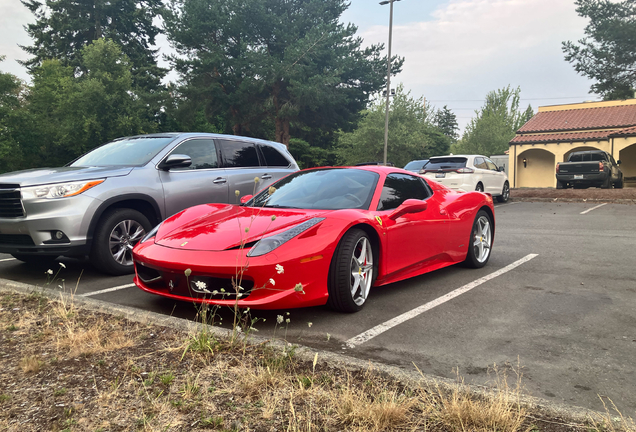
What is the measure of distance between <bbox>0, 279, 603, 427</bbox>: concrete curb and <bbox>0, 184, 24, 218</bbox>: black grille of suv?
1.34 metres

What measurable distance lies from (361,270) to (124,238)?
294 cm

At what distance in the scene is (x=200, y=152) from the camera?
6.70m

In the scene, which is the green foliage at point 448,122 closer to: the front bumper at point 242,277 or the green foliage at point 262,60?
the green foliage at point 262,60

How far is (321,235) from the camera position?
3865mm

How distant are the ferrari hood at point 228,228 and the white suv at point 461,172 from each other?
10.7 meters

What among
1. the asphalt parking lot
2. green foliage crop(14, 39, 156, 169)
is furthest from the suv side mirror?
green foliage crop(14, 39, 156, 169)

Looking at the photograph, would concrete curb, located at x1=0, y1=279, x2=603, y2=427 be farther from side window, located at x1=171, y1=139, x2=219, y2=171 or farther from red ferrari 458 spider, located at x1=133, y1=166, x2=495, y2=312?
side window, located at x1=171, y1=139, x2=219, y2=171

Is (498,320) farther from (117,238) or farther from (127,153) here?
(127,153)

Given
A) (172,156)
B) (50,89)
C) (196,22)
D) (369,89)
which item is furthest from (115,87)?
(172,156)

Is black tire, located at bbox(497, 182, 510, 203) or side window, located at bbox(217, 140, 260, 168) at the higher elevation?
side window, located at bbox(217, 140, 260, 168)

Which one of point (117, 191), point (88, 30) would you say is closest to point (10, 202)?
point (117, 191)

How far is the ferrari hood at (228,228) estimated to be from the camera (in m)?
3.88

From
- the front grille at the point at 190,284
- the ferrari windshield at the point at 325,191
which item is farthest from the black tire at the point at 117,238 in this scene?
the ferrari windshield at the point at 325,191

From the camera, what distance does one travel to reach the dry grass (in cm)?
212
